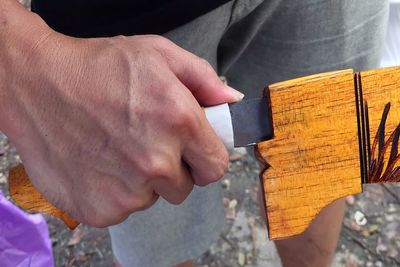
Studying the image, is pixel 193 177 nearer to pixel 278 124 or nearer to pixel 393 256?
pixel 278 124

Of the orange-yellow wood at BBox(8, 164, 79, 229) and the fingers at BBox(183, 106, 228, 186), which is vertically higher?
the fingers at BBox(183, 106, 228, 186)

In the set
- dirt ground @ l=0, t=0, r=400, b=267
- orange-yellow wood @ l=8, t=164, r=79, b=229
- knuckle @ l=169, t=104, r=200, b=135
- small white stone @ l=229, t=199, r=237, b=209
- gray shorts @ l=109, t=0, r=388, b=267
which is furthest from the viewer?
small white stone @ l=229, t=199, r=237, b=209

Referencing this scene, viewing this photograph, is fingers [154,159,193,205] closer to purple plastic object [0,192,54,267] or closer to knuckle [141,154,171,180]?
knuckle [141,154,171,180]

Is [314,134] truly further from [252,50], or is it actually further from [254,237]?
[254,237]

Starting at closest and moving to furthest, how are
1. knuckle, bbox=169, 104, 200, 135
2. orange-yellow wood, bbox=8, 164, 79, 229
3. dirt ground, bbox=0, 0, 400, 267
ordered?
knuckle, bbox=169, 104, 200, 135 < orange-yellow wood, bbox=8, 164, 79, 229 < dirt ground, bbox=0, 0, 400, 267

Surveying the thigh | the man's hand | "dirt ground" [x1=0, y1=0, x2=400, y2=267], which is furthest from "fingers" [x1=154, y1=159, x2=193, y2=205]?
"dirt ground" [x1=0, y1=0, x2=400, y2=267]

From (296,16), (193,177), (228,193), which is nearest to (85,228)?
(228,193)

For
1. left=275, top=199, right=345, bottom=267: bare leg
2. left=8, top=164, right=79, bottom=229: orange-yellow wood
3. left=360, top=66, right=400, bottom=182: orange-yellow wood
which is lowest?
left=275, top=199, right=345, bottom=267: bare leg

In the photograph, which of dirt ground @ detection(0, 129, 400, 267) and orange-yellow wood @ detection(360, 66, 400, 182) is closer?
orange-yellow wood @ detection(360, 66, 400, 182)

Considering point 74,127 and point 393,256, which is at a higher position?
point 74,127
